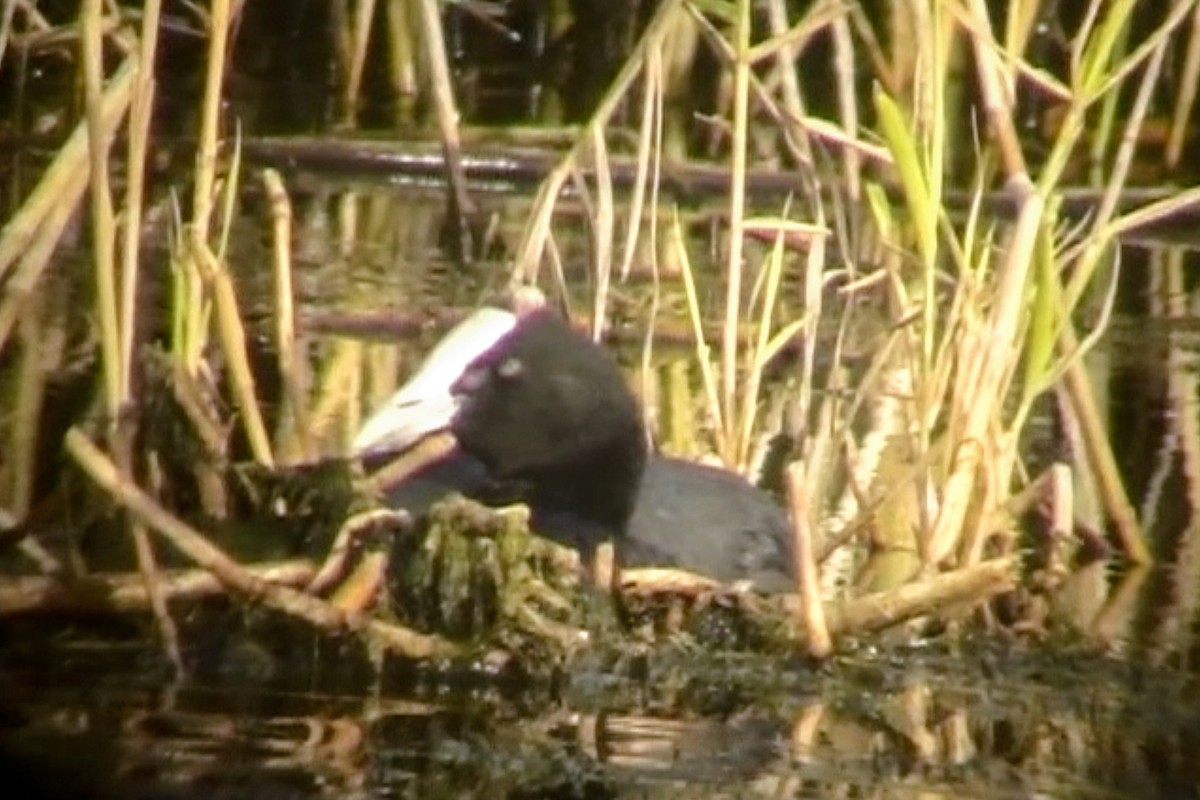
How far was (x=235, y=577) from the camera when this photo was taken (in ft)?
12.9

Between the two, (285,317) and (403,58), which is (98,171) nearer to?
(285,317)

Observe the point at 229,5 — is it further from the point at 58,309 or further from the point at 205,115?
the point at 58,309

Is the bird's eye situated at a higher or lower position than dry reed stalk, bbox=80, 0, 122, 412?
lower

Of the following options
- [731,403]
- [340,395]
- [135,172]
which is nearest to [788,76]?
[731,403]

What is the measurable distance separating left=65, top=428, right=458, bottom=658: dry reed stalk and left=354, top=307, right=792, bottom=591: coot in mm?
325

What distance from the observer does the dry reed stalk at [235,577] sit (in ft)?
12.7

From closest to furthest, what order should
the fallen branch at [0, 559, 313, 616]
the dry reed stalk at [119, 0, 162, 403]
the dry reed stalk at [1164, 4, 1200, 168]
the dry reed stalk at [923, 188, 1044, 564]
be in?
1. the fallen branch at [0, 559, 313, 616]
2. the dry reed stalk at [119, 0, 162, 403]
3. the dry reed stalk at [923, 188, 1044, 564]
4. the dry reed stalk at [1164, 4, 1200, 168]

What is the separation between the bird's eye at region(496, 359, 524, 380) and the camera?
4.49 m

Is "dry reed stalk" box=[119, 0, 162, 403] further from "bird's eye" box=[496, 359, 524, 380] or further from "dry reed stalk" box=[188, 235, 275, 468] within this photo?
"bird's eye" box=[496, 359, 524, 380]

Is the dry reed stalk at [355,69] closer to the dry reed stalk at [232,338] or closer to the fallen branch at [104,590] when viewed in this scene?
the dry reed stalk at [232,338]

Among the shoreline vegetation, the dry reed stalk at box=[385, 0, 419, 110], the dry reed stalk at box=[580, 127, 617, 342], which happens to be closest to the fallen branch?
the shoreline vegetation

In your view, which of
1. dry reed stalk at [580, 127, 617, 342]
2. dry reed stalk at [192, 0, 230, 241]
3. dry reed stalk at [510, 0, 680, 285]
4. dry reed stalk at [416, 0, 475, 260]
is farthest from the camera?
dry reed stalk at [416, 0, 475, 260]

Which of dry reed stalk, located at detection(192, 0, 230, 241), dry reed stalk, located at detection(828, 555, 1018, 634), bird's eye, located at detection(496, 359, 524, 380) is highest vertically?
dry reed stalk, located at detection(192, 0, 230, 241)

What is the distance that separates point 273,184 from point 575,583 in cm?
87
